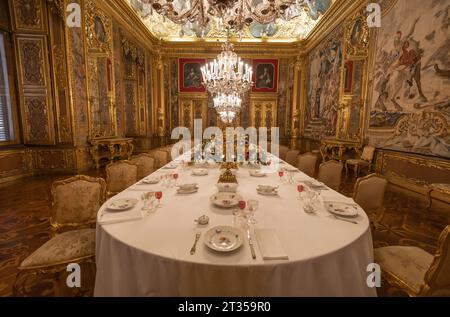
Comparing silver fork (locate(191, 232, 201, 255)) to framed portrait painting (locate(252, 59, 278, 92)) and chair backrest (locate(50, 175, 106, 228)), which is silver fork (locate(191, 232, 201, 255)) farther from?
framed portrait painting (locate(252, 59, 278, 92))

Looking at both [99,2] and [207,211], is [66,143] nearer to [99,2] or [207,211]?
[99,2]

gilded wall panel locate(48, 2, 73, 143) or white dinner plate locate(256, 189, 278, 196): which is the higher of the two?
gilded wall panel locate(48, 2, 73, 143)

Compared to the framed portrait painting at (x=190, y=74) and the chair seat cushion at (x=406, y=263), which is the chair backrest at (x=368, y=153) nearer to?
the chair seat cushion at (x=406, y=263)

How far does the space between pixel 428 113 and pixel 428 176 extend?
4.48 ft

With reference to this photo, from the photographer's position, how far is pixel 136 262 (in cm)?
140

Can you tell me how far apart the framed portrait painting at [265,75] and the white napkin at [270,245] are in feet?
38.9

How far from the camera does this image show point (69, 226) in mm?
2471

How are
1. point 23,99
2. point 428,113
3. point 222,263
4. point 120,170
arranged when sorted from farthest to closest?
point 23,99, point 428,113, point 120,170, point 222,263

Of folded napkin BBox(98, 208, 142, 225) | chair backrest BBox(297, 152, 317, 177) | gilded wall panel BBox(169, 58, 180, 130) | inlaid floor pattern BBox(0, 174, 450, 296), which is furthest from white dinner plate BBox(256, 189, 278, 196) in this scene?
gilded wall panel BBox(169, 58, 180, 130)

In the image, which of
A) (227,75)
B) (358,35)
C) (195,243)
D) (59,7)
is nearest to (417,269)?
(195,243)

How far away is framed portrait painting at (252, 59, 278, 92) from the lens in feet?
40.6

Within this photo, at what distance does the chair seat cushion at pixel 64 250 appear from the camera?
76.6 inches

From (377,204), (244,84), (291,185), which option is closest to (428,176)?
(377,204)

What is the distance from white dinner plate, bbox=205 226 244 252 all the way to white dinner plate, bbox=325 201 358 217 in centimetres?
91
